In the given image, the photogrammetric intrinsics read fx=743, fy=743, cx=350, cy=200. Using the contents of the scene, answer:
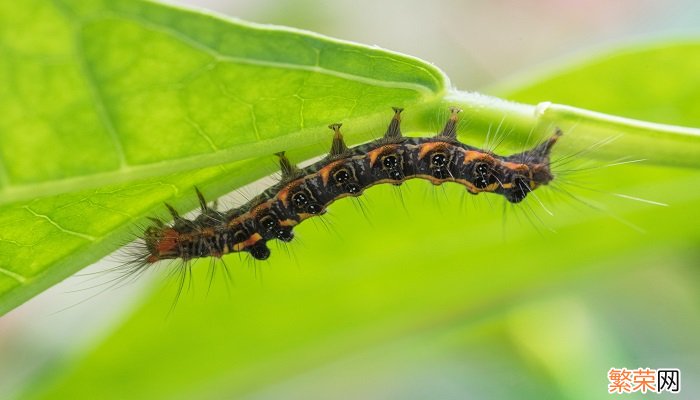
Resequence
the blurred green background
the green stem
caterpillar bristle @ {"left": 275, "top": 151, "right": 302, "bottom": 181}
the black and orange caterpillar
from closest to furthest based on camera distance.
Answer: the green stem < caterpillar bristle @ {"left": 275, "top": 151, "right": 302, "bottom": 181} < the black and orange caterpillar < the blurred green background

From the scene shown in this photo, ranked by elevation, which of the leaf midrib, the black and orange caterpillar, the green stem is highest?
the black and orange caterpillar

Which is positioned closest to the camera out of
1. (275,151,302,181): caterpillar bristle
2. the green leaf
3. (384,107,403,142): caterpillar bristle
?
the green leaf

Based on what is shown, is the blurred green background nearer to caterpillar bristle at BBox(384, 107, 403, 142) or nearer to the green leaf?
caterpillar bristle at BBox(384, 107, 403, 142)

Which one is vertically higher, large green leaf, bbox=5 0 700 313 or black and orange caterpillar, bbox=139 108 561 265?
black and orange caterpillar, bbox=139 108 561 265

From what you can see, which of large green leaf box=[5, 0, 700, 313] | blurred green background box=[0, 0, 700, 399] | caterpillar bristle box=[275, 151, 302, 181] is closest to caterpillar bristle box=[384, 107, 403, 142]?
large green leaf box=[5, 0, 700, 313]

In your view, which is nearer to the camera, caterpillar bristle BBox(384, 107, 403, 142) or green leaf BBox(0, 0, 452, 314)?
green leaf BBox(0, 0, 452, 314)

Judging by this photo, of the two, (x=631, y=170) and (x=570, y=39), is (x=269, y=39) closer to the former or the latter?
(x=631, y=170)

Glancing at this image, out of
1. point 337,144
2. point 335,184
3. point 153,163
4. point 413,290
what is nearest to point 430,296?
point 413,290
